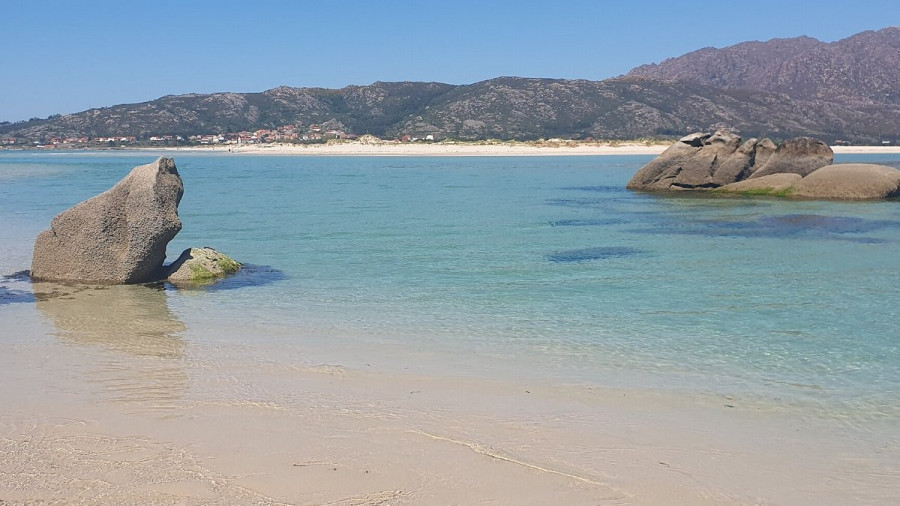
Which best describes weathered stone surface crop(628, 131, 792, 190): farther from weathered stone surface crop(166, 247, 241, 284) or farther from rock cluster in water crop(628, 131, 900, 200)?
weathered stone surface crop(166, 247, 241, 284)

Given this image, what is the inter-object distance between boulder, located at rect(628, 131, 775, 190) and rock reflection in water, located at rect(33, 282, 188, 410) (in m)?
25.8

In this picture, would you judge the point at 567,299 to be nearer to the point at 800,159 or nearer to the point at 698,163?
the point at 698,163

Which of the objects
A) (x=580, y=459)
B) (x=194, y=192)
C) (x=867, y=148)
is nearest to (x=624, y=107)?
(x=867, y=148)

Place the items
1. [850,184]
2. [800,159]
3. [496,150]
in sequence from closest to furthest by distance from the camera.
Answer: [850,184] → [800,159] → [496,150]

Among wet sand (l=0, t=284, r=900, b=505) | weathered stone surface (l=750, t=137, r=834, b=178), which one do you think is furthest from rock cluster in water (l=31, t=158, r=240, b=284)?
weathered stone surface (l=750, t=137, r=834, b=178)

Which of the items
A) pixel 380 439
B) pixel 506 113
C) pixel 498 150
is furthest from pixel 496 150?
pixel 380 439

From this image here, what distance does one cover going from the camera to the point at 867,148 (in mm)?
95375

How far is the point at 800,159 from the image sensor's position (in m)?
32.1

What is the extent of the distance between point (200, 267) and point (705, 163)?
25131 mm

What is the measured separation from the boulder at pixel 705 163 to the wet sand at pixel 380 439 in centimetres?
2727

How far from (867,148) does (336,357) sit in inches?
4064

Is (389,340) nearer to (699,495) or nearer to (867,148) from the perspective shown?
(699,495)

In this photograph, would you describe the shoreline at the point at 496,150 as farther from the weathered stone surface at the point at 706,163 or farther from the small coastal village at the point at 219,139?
the weathered stone surface at the point at 706,163

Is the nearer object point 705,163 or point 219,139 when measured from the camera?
point 705,163
